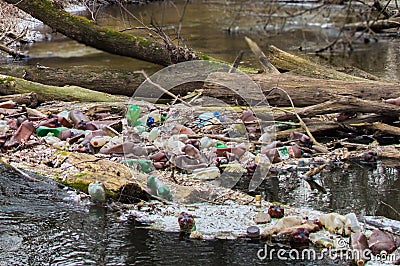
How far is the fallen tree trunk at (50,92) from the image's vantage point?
711 cm

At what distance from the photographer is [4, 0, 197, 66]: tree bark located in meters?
8.49

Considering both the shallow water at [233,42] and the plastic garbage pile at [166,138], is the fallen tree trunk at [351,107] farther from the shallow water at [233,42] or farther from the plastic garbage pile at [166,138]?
the shallow water at [233,42]

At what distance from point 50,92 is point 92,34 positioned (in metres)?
1.68

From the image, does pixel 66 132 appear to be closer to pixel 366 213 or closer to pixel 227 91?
pixel 227 91

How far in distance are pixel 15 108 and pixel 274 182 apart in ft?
9.77

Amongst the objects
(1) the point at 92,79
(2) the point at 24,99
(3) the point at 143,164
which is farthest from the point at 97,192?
(1) the point at 92,79

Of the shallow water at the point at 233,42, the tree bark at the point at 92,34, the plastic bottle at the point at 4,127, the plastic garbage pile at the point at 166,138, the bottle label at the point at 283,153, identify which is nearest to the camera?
the plastic garbage pile at the point at 166,138

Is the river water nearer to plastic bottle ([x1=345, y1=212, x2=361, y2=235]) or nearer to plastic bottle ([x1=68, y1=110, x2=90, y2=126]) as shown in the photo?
plastic bottle ([x1=345, y1=212, x2=361, y2=235])

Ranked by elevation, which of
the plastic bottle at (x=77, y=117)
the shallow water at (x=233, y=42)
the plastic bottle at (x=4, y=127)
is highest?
the plastic bottle at (x=77, y=117)

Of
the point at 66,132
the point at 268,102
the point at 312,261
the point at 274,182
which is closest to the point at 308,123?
the point at 268,102

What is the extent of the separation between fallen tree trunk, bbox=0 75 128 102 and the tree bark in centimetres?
156

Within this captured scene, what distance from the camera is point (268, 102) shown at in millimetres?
6430

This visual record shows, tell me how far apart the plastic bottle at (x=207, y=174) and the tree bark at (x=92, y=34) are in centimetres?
365

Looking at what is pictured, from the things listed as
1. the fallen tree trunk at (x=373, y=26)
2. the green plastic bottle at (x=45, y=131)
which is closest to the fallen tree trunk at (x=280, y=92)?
the green plastic bottle at (x=45, y=131)
